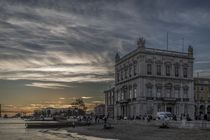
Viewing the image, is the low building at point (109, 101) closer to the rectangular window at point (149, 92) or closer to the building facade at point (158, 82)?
the building facade at point (158, 82)

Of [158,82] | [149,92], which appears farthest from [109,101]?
[149,92]

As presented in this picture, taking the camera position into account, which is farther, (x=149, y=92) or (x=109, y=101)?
(x=109, y=101)

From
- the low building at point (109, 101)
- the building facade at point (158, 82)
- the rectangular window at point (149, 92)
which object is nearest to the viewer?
the building facade at point (158, 82)

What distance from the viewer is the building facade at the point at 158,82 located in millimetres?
103125

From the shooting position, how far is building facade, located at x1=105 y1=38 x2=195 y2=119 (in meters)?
103

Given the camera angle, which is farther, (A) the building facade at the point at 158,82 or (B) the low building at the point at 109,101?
(B) the low building at the point at 109,101

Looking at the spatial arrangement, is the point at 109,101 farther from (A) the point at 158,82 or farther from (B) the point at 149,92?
(B) the point at 149,92

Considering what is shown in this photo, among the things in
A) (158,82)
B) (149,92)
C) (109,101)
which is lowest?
(109,101)

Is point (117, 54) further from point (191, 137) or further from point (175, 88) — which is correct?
point (191, 137)

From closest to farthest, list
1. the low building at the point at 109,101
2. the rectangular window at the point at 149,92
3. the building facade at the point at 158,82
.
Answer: the building facade at the point at 158,82
the rectangular window at the point at 149,92
the low building at the point at 109,101

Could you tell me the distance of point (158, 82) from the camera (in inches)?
4139

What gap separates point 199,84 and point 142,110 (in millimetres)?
38087

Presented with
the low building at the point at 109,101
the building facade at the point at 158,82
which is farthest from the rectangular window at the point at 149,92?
the low building at the point at 109,101

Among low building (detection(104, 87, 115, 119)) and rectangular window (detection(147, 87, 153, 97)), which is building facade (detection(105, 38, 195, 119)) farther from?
low building (detection(104, 87, 115, 119))
